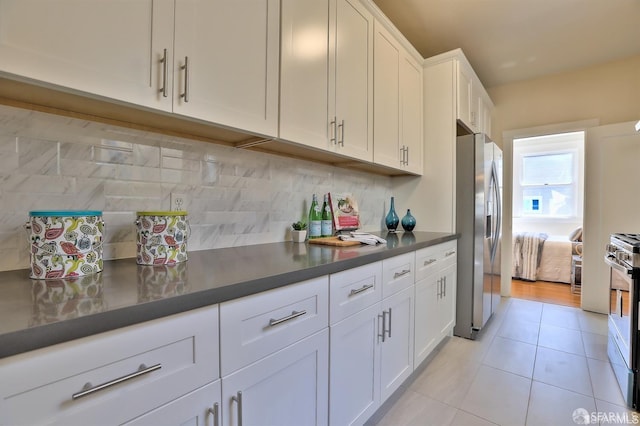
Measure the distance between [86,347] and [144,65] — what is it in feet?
2.69

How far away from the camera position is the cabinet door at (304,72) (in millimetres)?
1368

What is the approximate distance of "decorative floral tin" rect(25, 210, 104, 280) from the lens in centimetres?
82

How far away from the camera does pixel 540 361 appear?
213cm

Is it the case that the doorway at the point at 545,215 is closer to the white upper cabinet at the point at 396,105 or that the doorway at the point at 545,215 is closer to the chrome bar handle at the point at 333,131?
the white upper cabinet at the point at 396,105

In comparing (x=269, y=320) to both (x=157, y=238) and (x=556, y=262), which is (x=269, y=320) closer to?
(x=157, y=238)

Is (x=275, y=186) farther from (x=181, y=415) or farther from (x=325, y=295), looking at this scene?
(x=181, y=415)

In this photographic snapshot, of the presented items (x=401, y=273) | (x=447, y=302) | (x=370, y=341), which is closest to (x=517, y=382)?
(x=447, y=302)

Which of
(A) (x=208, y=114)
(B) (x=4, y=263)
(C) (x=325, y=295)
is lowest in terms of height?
(C) (x=325, y=295)

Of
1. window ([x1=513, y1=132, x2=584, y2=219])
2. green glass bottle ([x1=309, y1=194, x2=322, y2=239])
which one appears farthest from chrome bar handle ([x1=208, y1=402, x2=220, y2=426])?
window ([x1=513, y1=132, x2=584, y2=219])

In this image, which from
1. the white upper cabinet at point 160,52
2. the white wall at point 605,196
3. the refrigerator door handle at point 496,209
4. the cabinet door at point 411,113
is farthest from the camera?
the white wall at point 605,196

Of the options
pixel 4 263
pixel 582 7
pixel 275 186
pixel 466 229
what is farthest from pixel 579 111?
pixel 4 263

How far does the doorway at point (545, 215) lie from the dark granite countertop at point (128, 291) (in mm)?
3733

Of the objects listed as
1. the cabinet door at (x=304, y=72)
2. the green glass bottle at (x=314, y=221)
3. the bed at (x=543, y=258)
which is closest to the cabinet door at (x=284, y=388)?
the green glass bottle at (x=314, y=221)

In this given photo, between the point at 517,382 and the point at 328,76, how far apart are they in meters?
2.18
